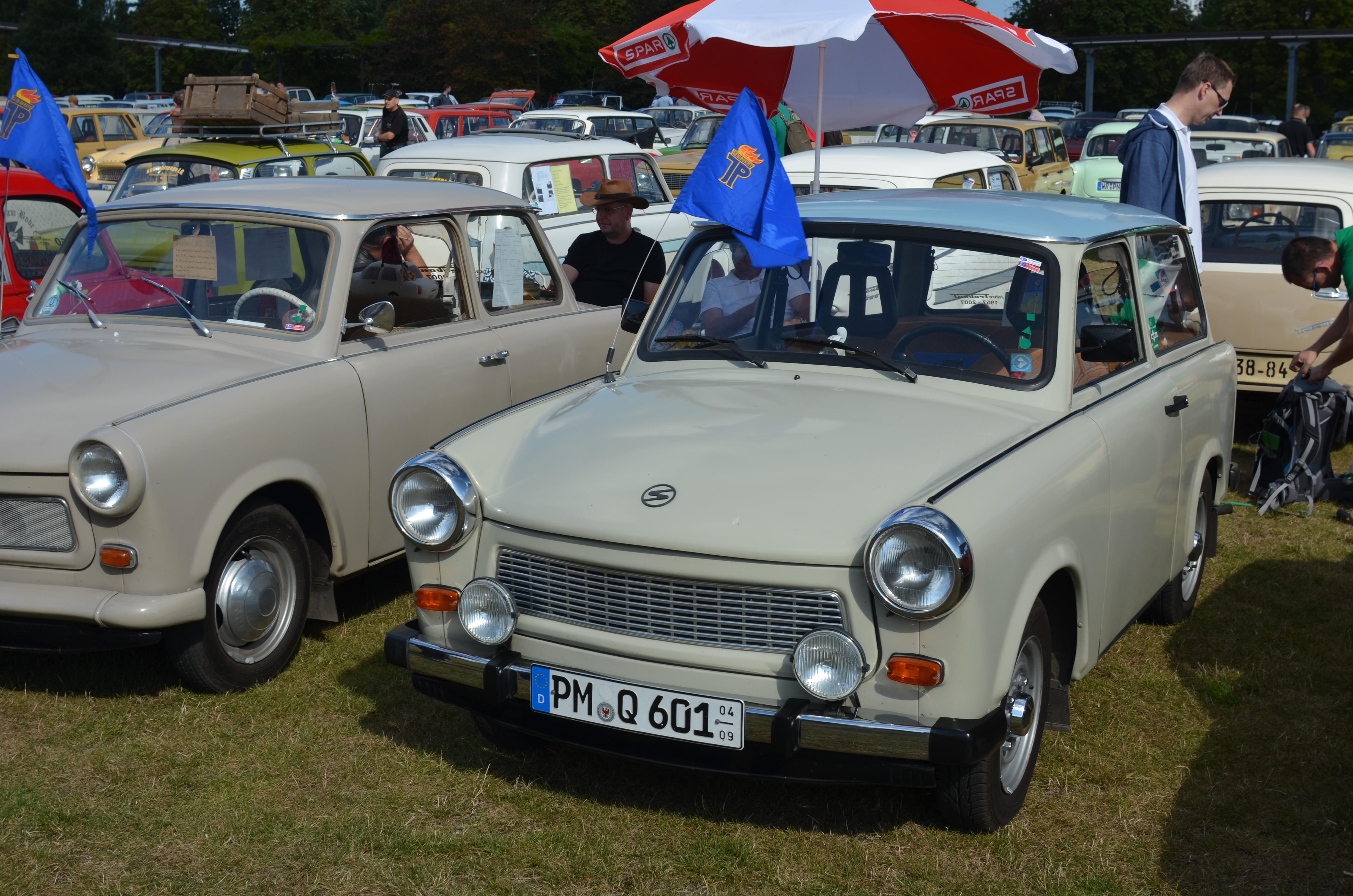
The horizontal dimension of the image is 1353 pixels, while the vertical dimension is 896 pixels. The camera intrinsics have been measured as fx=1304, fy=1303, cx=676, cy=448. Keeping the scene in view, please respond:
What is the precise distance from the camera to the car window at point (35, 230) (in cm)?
735

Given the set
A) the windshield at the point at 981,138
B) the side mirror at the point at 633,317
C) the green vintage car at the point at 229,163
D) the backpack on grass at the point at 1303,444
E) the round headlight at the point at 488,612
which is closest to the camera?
the round headlight at the point at 488,612

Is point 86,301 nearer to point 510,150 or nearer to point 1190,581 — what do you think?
point 1190,581

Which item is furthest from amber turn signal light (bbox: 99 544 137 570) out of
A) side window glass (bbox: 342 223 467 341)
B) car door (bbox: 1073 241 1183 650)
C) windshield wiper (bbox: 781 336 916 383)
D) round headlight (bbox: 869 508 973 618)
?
car door (bbox: 1073 241 1183 650)

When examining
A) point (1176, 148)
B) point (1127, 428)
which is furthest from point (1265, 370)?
point (1127, 428)

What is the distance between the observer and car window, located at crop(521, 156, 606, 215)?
10047mm

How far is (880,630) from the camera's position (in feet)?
10.3

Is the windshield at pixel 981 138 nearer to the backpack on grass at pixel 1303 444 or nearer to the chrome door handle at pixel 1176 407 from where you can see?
the backpack on grass at pixel 1303 444

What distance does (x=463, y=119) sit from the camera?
27500 mm

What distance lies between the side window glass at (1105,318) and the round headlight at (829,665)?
1352mm

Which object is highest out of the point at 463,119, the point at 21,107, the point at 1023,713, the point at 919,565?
the point at 463,119

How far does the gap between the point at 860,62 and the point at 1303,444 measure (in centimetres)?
334

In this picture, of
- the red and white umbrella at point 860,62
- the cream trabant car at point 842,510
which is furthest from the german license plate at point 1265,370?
the cream trabant car at point 842,510

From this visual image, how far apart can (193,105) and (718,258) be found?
904 cm

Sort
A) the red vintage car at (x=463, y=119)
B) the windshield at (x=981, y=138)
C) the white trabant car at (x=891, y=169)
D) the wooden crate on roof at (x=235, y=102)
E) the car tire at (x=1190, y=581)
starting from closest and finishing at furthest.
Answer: the car tire at (x=1190, y=581) < the white trabant car at (x=891, y=169) < the wooden crate on roof at (x=235, y=102) < the windshield at (x=981, y=138) < the red vintage car at (x=463, y=119)
